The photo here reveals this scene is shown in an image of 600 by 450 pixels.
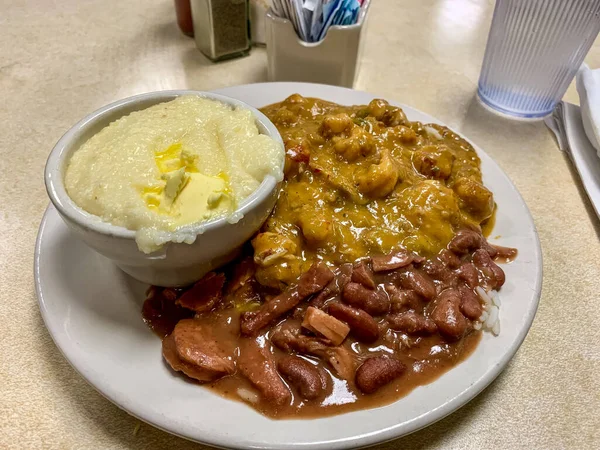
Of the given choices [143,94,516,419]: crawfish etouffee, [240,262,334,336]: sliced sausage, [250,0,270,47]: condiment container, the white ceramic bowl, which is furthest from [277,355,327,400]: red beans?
[250,0,270,47]: condiment container

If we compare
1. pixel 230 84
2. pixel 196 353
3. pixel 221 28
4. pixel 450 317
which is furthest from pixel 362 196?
pixel 221 28

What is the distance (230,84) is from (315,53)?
0.54 meters

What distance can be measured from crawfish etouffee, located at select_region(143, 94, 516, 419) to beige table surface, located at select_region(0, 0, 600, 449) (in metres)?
0.20

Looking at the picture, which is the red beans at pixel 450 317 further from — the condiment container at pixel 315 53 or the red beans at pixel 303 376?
the condiment container at pixel 315 53

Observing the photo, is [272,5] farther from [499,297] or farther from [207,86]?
[499,297]

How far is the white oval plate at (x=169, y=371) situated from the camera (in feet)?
3.59

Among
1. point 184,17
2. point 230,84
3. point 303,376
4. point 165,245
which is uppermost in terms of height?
point 165,245

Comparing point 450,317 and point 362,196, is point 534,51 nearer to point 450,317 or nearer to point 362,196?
point 362,196

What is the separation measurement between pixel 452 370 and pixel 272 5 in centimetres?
163

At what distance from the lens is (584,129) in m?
2.25

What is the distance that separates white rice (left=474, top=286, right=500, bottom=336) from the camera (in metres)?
1.32

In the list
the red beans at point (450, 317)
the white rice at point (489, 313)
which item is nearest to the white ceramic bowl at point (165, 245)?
the red beans at point (450, 317)

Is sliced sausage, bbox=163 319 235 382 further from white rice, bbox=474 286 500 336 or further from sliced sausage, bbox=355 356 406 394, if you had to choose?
white rice, bbox=474 286 500 336

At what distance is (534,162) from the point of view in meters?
2.19
